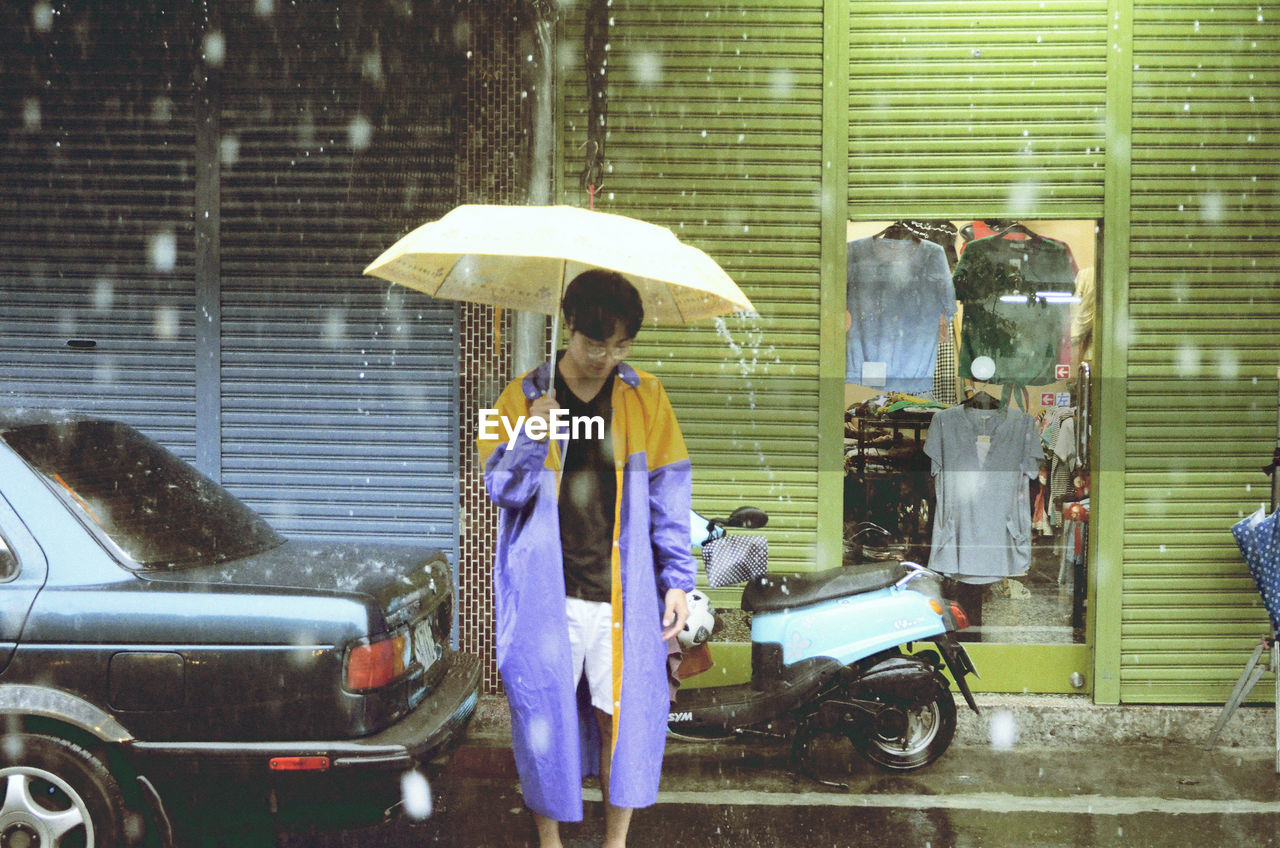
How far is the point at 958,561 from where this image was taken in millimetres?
6035

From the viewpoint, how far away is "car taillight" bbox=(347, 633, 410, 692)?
3.14 meters

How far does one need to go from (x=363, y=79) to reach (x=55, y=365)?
2.61 metres

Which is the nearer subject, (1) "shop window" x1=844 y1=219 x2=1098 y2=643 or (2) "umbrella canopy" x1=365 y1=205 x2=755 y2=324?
(2) "umbrella canopy" x1=365 y1=205 x2=755 y2=324

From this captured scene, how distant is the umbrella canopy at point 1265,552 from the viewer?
480cm

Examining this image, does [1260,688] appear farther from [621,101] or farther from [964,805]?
[621,101]

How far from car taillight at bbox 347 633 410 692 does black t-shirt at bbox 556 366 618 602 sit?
62 cm

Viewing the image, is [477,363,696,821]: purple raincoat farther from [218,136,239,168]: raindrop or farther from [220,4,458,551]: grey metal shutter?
[218,136,239,168]: raindrop

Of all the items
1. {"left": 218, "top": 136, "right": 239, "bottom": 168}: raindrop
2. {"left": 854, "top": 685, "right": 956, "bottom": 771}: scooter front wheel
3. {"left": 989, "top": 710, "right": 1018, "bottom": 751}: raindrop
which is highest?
{"left": 218, "top": 136, "right": 239, "bottom": 168}: raindrop

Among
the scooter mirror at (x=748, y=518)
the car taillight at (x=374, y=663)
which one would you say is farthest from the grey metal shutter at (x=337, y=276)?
the car taillight at (x=374, y=663)

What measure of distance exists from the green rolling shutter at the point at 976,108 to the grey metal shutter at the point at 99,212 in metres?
4.13

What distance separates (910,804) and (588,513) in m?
2.33

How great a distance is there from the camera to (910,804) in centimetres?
446

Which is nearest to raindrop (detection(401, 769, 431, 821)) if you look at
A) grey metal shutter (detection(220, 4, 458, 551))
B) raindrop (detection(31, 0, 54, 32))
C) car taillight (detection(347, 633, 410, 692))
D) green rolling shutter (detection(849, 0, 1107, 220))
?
car taillight (detection(347, 633, 410, 692))

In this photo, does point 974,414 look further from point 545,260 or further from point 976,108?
point 545,260
